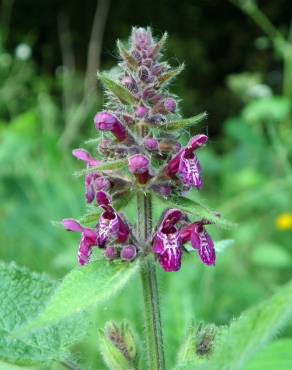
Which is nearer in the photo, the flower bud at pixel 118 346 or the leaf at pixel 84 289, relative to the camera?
the leaf at pixel 84 289

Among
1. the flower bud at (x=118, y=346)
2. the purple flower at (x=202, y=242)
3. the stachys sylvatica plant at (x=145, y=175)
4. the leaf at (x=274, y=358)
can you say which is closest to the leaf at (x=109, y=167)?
the stachys sylvatica plant at (x=145, y=175)

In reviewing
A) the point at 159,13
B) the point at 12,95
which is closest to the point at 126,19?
the point at 159,13

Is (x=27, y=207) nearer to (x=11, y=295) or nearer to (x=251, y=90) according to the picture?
(x=251, y=90)

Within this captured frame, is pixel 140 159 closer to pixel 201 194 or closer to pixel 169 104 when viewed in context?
pixel 169 104

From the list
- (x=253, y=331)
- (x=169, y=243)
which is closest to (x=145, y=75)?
(x=169, y=243)

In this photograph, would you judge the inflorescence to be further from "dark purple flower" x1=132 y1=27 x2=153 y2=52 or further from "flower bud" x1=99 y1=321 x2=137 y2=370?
"flower bud" x1=99 y1=321 x2=137 y2=370

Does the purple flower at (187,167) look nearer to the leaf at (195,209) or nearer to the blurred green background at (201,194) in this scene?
the leaf at (195,209)

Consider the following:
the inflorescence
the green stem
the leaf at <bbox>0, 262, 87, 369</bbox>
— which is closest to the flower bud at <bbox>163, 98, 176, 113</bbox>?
the inflorescence
